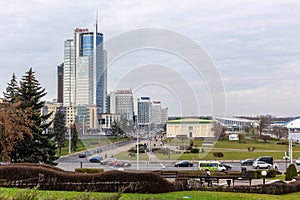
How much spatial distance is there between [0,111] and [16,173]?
34.3 feet

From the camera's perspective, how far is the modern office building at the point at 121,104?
18.6 meters

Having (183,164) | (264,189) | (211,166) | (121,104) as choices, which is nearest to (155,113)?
(121,104)

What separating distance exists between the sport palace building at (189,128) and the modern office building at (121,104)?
333cm

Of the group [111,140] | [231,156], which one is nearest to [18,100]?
[111,140]

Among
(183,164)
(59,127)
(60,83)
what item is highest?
(60,83)

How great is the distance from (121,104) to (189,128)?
6.84m

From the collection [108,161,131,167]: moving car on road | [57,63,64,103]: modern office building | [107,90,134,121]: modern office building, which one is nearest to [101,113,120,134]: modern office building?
[107,90,134,121]: modern office building

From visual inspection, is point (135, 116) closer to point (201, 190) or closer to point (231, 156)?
point (201, 190)

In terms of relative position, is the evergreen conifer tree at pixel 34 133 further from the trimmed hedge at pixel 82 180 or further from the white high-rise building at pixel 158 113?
the trimmed hedge at pixel 82 180

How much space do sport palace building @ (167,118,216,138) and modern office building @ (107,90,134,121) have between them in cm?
333

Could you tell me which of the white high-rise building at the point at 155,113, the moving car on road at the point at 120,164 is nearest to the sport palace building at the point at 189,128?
the white high-rise building at the point at 155,113

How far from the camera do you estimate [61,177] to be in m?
13.8

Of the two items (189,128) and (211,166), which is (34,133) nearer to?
(189,128)

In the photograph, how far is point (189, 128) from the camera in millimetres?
24969
